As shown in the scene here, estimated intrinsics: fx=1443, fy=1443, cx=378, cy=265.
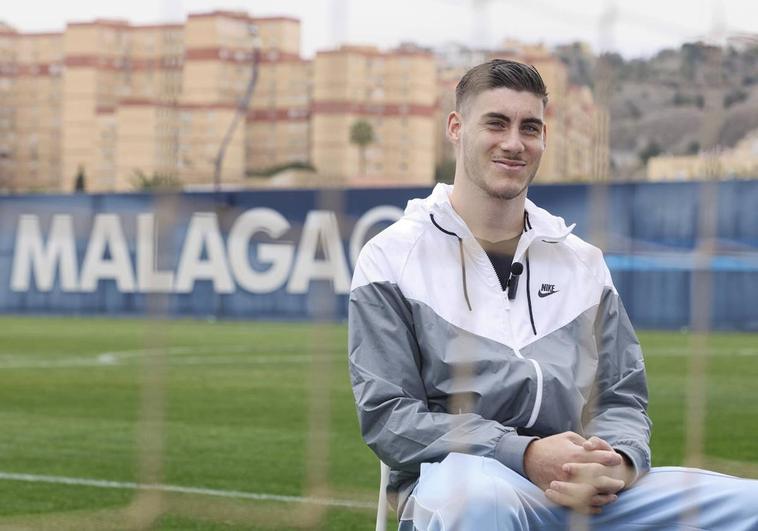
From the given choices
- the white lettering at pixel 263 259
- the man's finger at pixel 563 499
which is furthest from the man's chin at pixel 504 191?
the white lettering at pixel 263 259

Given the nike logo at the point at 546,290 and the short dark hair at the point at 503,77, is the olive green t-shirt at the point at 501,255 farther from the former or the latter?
the short dark hair at the point at 503,77

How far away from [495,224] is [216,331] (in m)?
13.4

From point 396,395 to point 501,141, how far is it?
49cm

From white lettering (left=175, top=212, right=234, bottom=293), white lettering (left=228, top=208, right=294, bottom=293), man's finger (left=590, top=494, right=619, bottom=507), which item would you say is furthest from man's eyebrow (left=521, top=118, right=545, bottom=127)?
white lettering (left=228, top=208, right=294, bottom=293)

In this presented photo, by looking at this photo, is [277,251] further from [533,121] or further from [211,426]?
[533,121]

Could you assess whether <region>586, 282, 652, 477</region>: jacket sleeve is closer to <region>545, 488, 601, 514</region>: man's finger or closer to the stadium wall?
<region>545, 488, 601, 514</region>: man's finger

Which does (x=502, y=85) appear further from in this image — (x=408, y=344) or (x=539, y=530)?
(x=539, y=530)

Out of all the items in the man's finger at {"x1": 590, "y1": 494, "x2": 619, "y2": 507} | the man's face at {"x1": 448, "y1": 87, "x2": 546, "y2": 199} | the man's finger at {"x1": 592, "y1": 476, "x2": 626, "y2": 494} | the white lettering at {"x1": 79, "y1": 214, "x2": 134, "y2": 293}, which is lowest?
the white lettering at {"x1": 79, "y1": 214, "x2": 134, "y2": 293}

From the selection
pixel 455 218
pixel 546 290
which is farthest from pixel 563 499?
pixel 455 218

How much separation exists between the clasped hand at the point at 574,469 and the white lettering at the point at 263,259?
14621mm

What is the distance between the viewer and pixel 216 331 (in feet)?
51.7

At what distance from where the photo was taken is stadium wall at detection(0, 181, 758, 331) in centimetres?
1396

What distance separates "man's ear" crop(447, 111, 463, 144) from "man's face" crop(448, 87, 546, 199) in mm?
51

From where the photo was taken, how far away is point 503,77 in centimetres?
251
